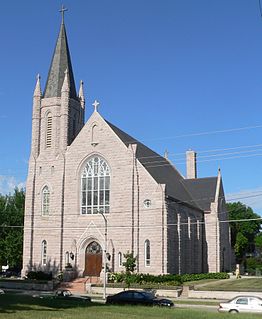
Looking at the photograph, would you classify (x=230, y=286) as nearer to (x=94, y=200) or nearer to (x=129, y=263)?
(x=129, y=263)

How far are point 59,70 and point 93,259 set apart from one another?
20.8 meters

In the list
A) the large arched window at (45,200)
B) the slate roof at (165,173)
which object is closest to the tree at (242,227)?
the slate roof at (165,173)

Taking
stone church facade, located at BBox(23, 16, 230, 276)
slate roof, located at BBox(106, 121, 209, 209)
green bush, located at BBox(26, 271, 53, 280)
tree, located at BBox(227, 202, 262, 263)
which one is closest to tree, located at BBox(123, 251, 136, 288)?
stone church facade, located at BBox(23, 16, 230, 276)

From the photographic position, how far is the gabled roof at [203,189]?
60.2m

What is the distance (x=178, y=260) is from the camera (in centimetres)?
4900

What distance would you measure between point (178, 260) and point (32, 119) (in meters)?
21.2

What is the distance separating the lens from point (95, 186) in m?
50.0

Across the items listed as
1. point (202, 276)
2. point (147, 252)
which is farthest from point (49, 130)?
point (202, 276)

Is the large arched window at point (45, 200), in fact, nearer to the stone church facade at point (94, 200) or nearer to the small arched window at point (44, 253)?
the stone church facade at point (94, 200)

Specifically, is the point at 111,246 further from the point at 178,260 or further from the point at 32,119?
the point at 32,119

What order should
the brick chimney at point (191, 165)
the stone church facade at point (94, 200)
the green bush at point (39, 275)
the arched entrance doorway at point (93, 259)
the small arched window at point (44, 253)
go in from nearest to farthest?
the stone church facade at point (94, 200) → the green bush at point (39, 275) → the arched entrance doorway at point (93, 259) → the small arched window at point (44, 253) → the brick chimney at point (191, 165)

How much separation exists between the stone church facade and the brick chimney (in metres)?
11.1

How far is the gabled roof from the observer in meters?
60.2

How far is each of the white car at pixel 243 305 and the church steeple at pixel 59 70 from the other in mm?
32132
